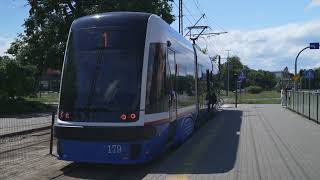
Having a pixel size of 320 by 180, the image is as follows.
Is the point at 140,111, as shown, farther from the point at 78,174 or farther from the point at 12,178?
the point at 12,178

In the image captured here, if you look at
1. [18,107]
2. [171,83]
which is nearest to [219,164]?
[171,83]

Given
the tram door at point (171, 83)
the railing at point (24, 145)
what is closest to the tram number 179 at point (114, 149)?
the railing at point (24, 145)

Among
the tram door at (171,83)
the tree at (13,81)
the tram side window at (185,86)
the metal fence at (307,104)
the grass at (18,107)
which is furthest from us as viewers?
the tree at (13,81)

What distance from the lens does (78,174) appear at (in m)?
10.6

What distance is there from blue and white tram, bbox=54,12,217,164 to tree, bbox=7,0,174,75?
96.3 ft

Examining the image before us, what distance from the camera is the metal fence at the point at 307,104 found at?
976 inches

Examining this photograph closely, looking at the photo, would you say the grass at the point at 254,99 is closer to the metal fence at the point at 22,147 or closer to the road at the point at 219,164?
the metal fence at the point at 22,147

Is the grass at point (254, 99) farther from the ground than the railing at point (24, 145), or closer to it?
farther from the ground

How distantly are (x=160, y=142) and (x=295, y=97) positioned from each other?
80.2 feet

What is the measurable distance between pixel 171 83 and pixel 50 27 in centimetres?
3158

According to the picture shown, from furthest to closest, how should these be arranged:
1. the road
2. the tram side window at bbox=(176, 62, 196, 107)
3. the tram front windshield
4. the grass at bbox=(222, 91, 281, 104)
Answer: the grass at bbox=(222, 91, 281, 104) < the tram side window at bbox=(176, 62, 196, 107) < the tram front windshield < the road

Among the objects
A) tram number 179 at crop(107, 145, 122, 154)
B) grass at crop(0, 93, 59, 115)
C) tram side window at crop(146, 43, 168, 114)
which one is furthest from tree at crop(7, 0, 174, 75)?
tram number 179 at crop(107, 145, 122, 154)

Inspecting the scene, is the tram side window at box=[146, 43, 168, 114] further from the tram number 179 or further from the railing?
the railing

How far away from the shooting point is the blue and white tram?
10.7m
